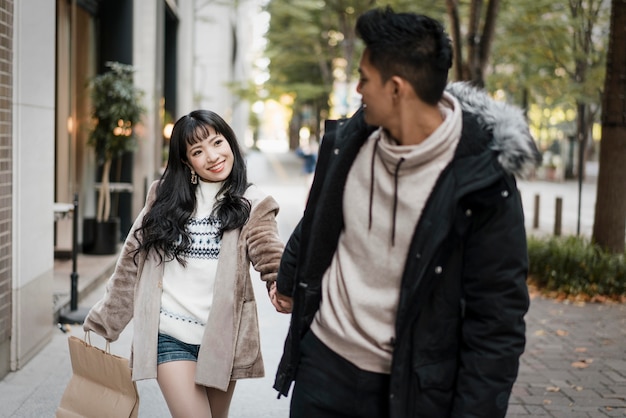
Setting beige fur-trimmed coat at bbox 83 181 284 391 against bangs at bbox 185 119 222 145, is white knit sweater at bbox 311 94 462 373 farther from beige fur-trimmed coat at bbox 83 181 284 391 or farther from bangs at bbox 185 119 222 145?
bangs at bbox 185 119 222 145

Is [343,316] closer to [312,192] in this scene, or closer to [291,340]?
[291,340]

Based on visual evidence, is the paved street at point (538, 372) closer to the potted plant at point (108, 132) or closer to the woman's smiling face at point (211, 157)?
the woman's smiling face at point (211, 157)

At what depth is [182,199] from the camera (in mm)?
3506

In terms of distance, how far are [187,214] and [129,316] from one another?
522mm

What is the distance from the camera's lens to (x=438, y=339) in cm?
233

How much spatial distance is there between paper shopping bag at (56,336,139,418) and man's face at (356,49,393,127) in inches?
62.3

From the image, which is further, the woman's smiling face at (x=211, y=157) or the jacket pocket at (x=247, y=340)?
the woman's smiling face at (x=211, y=157)

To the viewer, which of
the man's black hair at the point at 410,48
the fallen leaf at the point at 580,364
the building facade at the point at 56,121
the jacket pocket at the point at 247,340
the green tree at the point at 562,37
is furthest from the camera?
the green tree at the point at 562,37

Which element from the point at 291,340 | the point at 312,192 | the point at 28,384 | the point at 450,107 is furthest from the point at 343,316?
the point at 28,384

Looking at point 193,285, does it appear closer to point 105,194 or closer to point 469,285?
point 469,285

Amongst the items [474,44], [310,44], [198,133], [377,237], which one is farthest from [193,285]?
[310,44]

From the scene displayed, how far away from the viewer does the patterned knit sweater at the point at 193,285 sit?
11.1ft

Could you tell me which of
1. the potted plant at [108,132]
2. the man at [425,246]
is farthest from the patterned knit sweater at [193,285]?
the potted plant at [108,132]

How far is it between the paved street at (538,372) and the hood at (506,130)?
162 centimetres
